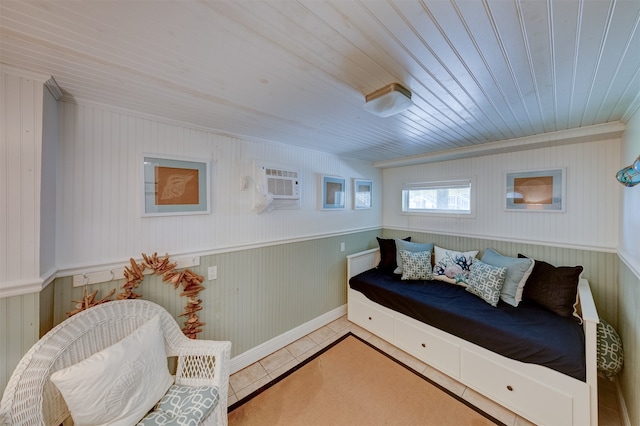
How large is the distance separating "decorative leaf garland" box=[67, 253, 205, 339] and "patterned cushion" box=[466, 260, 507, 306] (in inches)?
102

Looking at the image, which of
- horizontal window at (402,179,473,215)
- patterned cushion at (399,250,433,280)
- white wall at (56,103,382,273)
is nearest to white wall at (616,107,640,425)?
horizontal window at (402,179,473,215)

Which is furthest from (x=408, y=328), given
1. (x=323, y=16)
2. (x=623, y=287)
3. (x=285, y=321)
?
(x=323, y=16)

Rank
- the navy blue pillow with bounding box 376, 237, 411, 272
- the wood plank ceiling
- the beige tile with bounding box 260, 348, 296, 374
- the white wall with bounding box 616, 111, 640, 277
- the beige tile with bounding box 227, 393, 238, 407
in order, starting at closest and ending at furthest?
the wood plank ceiling → the white wall with bounding box 616, 111, 640, 277 → the beige tile with bounding box 227, 393, 238, 407 → the beige tile with bounding box 260, 348, 296, 374 → the navy blue pillow with bounding box 376, 237, 411, 272

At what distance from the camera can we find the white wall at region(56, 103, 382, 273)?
4.69 feet

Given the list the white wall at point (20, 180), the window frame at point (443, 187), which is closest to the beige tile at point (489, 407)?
the window frame at point (443, 187)

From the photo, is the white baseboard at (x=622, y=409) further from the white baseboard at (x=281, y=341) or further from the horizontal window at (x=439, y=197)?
the white baseboard at (x=281, y=341)

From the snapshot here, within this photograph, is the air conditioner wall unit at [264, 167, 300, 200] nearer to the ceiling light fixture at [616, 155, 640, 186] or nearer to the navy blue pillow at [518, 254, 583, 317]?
the ceiling light fixture at [616, 155, 640, 186]

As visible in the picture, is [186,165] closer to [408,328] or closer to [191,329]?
[191,329]

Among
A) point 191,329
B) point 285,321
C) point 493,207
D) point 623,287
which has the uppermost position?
point 493,207

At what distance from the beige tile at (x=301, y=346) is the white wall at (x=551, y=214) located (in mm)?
2151

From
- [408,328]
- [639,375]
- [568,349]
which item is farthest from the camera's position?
[408,328]

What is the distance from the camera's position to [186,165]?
1840 mm

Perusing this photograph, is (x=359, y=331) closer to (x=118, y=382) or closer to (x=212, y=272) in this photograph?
(x=212, y=272)

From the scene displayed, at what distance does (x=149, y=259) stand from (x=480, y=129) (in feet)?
9.58
